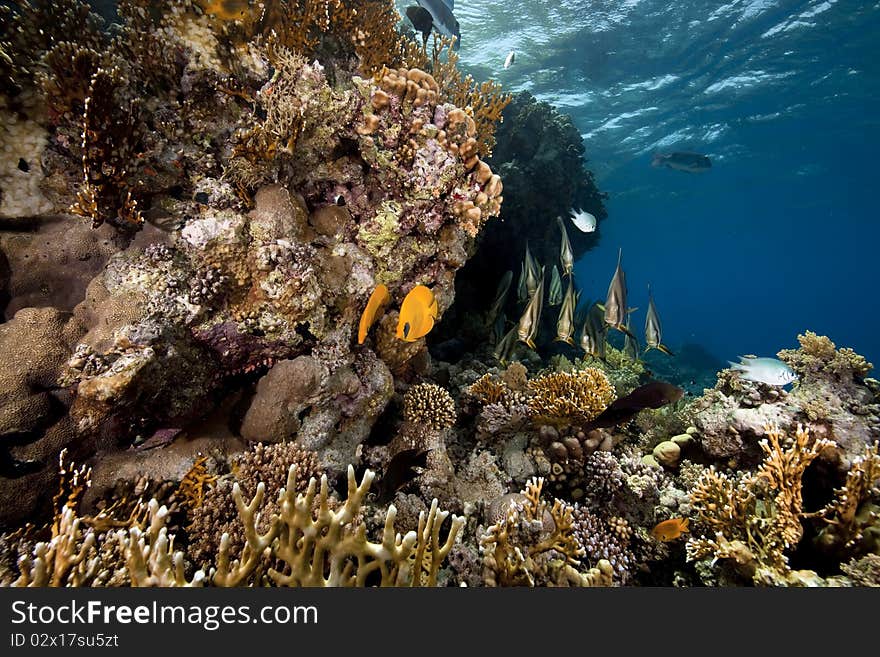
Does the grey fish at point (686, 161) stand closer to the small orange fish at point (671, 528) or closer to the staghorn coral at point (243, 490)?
the small orange fish at point (671, 528)

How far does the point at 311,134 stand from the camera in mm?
4121

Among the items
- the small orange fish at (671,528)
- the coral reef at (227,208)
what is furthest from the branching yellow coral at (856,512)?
the coral reef at (227,208)

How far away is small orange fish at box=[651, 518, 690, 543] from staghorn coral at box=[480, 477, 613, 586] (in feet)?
2.32

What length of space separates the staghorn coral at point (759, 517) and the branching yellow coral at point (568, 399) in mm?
1432

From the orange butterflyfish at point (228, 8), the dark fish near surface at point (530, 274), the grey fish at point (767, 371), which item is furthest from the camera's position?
the dark fish near surface at point (530, 274)

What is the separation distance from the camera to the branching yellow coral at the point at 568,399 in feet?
15.9

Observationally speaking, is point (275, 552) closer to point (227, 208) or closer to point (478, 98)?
point (227, 208)

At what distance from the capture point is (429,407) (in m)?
4.70

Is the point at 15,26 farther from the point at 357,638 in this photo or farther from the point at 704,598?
the point at 704,598

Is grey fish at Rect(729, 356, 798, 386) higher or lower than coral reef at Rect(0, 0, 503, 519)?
lower

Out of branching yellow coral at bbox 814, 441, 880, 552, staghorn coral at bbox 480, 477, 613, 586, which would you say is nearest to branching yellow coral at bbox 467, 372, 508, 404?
staghorn coral at bbox 480, 477, 613, 586

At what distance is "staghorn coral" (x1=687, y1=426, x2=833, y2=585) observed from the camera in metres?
2.87

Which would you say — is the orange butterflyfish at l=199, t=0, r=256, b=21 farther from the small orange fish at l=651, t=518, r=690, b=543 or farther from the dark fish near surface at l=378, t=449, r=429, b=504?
the small orange fish at l=651, t=518, r=690, b=543

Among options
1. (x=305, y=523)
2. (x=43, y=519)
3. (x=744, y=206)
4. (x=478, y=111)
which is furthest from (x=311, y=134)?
(x=744, y=206)
